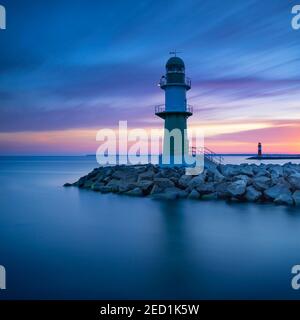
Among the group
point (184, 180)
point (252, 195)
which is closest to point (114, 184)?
point (184, 180)

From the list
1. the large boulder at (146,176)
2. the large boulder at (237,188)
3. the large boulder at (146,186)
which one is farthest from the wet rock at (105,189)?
the large boulder at (237,188)

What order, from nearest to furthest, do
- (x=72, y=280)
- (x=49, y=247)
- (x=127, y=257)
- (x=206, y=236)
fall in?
(x=72, y=280) < (x=127, y=257) < (x=49, y=247) < (x=206, y=236)

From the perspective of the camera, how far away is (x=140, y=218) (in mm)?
9391

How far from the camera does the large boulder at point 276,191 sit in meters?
10.7

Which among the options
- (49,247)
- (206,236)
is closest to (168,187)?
(206,236)

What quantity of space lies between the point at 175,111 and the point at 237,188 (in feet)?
15.7

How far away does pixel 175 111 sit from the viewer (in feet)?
47.5

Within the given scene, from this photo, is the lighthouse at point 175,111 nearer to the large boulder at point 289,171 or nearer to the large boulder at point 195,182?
the large boulder at point 195,182

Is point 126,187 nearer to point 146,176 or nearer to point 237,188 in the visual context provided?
point 146,176

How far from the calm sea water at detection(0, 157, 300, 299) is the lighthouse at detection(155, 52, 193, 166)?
4.22 meters

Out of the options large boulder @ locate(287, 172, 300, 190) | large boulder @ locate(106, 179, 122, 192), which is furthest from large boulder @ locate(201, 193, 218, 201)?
large boulder @ locate(106, 179, 122, 192)

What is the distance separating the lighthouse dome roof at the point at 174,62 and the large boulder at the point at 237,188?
6.08 m
